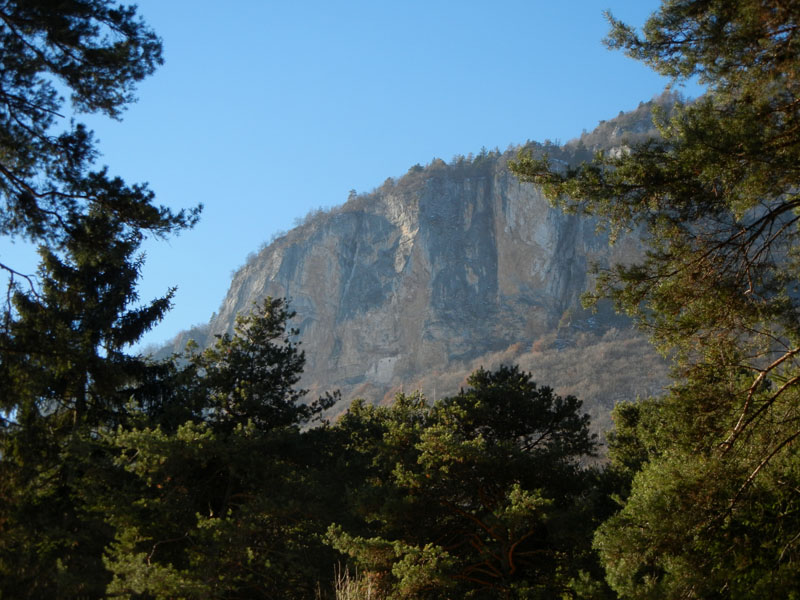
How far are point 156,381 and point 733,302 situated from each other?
12034 mm

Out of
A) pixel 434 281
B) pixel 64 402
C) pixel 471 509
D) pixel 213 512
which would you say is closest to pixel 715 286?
pixel 64 402

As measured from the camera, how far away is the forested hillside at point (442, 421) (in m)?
6.39

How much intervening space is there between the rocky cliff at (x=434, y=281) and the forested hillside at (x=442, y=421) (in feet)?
265

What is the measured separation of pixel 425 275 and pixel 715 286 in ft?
349

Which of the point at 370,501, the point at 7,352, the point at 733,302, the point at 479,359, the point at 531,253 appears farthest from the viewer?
the point at 531,253

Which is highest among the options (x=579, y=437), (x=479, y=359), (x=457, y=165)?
(x=457, y=165)

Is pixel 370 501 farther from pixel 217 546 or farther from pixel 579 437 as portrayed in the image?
pixel 579 437

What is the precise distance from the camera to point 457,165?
12800 cm

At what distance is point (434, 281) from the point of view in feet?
371

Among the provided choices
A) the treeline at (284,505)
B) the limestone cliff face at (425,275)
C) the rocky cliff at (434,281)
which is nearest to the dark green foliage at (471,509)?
the treeline at (284,505)

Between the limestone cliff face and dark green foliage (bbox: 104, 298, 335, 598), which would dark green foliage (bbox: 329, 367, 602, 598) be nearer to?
dark green foliage (bbox: 104, 298, 335, 598)

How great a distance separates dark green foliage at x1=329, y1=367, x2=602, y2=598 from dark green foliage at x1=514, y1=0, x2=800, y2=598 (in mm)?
4748

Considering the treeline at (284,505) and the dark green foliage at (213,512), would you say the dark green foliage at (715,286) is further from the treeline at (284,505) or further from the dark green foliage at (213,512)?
the dark green foliage at (213,512)

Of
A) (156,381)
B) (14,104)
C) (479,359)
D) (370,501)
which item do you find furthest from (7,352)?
(479,359)
